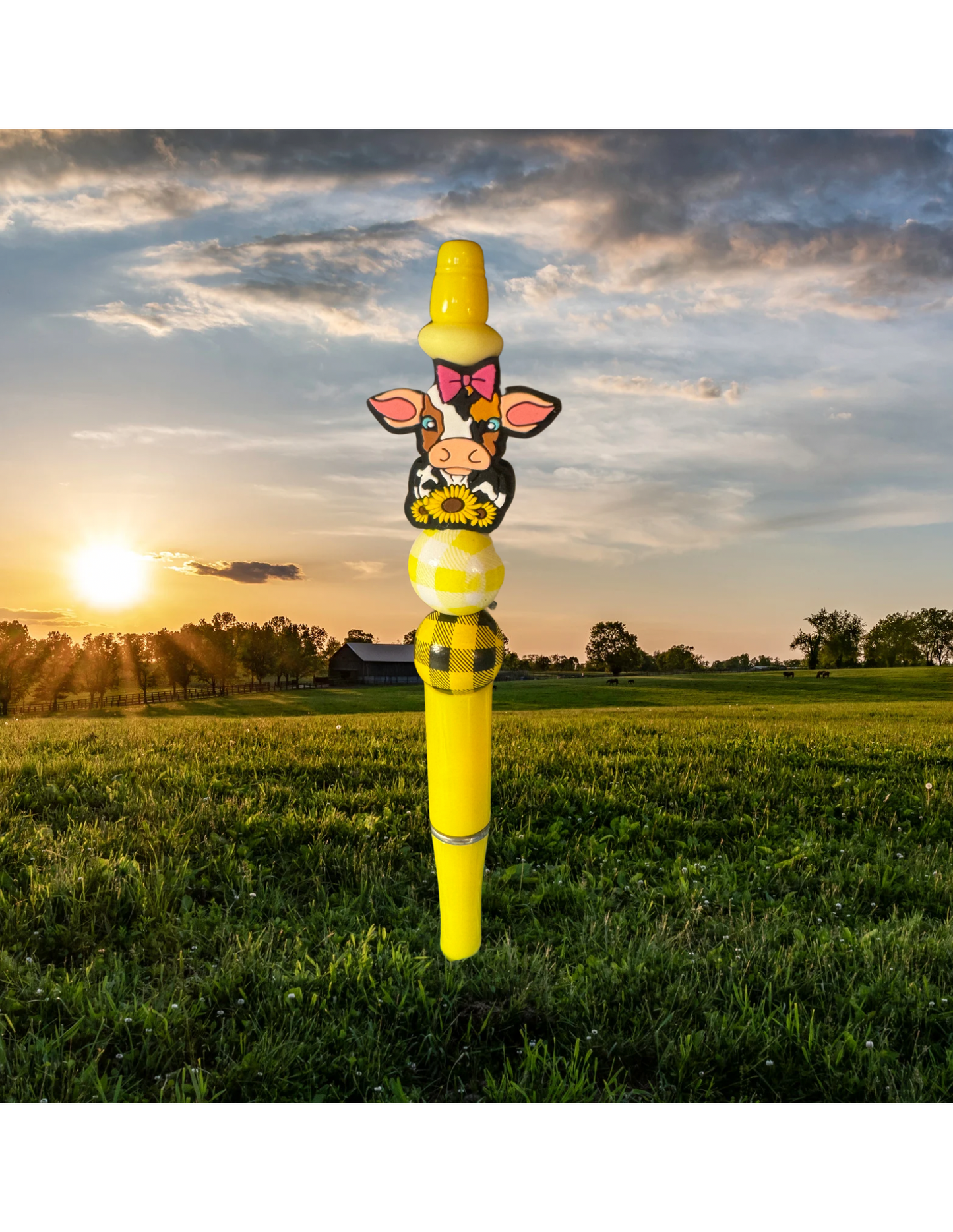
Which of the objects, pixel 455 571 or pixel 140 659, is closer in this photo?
pixel 455 571

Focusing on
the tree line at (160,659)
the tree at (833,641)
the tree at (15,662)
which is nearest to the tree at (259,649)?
the tree line at (160,659)

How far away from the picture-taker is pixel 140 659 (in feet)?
211

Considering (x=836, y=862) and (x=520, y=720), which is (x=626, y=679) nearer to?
(x=520, y=720)

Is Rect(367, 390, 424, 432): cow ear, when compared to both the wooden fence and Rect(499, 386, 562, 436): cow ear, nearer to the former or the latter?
Rect(499, 386, 562, 436): cow ear

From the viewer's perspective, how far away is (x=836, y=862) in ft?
20.1

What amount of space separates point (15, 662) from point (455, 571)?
64.3m

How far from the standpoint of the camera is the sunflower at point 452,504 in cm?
382

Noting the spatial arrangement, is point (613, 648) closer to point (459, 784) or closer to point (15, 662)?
point (15, 662)

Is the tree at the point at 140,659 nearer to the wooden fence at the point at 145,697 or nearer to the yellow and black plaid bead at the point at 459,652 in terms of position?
the wooden fence at the point at 145,697

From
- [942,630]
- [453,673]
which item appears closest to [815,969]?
[453,673]

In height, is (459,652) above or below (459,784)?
above

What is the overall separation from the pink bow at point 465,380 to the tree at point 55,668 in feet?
207

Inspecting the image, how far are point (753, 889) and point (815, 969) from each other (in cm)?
133

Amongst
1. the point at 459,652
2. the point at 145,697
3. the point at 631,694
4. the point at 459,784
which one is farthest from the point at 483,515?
the point at 145,697
